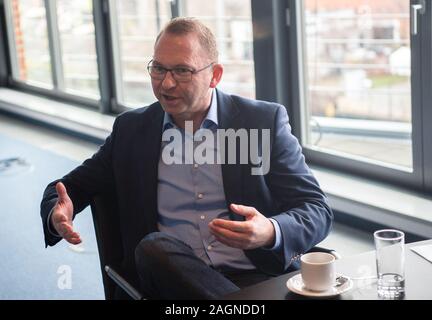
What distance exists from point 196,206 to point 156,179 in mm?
129

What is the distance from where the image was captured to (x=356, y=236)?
9.34 ft

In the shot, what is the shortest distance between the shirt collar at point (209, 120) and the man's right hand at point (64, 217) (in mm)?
329

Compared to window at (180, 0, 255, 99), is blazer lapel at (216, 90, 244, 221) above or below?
below

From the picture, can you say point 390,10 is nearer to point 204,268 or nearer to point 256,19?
point 256,19

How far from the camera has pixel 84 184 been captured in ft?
6.39

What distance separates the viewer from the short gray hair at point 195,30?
1.89 m

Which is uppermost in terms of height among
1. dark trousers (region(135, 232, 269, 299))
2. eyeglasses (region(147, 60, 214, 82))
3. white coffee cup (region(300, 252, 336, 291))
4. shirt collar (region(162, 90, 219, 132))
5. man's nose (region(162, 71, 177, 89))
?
eyeglasses (region(147, 60, 214, 82))

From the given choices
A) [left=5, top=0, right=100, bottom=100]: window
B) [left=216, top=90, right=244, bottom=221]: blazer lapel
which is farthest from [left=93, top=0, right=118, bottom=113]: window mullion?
[left=216, top=90, right=244, bottom=221]: blazer lapel

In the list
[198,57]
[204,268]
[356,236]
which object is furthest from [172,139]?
[356,236]

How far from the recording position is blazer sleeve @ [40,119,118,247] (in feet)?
6.22

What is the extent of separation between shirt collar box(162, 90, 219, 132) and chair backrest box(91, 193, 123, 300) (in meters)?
0.26

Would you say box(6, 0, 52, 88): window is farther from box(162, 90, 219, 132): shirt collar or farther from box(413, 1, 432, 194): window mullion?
box(162, 90, 219, 132): shirt collar

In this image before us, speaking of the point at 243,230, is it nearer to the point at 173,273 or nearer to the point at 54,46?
the point at 173,273

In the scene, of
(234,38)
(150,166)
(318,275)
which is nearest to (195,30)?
(150,166)
